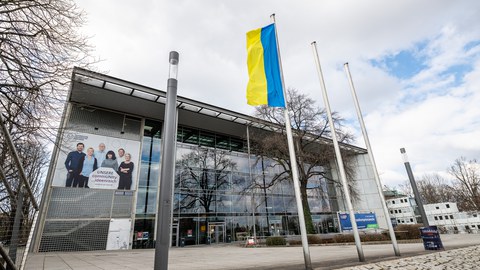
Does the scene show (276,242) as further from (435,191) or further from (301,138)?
(435,191)

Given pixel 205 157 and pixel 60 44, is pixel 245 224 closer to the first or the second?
pixel 205 157

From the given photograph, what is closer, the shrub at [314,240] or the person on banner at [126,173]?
the shrub at [314,240]

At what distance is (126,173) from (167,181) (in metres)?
20.7

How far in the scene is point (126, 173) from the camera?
22.2m

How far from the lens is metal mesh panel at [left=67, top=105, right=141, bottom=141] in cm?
2145

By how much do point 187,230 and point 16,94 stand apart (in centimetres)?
1957

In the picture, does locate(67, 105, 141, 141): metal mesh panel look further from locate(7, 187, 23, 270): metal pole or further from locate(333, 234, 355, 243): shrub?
locate(333, 234, 355, 243): shrub

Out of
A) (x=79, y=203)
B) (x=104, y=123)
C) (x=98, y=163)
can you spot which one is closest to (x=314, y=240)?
(x=79, y=203)

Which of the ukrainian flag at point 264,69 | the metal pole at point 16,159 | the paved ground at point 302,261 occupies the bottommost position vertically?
the paved ground at point 302,261

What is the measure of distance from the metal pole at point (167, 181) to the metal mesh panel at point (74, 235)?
64.2 feet

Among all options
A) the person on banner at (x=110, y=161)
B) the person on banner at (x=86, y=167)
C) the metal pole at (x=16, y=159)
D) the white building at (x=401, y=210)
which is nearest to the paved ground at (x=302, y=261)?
the metal pole at (x=16, y=159)

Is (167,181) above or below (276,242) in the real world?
above

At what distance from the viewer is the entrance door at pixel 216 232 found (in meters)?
24.5

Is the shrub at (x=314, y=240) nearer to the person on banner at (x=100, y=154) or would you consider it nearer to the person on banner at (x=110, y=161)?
the person on banner at (x=110, y=161)
